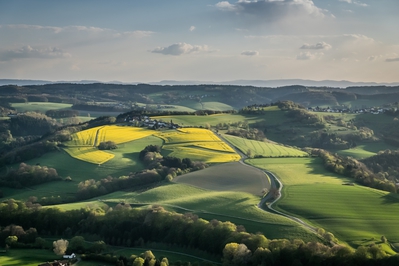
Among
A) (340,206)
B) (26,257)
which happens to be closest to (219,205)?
(340,206)

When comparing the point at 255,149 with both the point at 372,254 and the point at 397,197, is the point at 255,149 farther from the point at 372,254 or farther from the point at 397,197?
the point at 372,254

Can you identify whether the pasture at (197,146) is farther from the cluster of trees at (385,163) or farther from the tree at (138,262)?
the tree at (138,262)

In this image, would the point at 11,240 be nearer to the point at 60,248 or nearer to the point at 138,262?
the point at 60,248

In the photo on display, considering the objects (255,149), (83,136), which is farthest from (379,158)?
(83,136)

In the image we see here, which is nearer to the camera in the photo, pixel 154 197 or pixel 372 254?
pixel 372 254

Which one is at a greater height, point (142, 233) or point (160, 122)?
point (160, 122)

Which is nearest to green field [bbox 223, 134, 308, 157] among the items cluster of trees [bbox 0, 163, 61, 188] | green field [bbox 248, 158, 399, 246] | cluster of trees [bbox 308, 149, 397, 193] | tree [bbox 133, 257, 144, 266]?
cluster of trees [bbox 308, 149, 397, 193]

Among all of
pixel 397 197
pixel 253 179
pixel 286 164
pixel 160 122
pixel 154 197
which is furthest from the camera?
pixel 160 122

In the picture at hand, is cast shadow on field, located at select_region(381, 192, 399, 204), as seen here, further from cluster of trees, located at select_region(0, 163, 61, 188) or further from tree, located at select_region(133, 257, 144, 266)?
cluster of trees, located at select_region(0, 163, 61, 188)
